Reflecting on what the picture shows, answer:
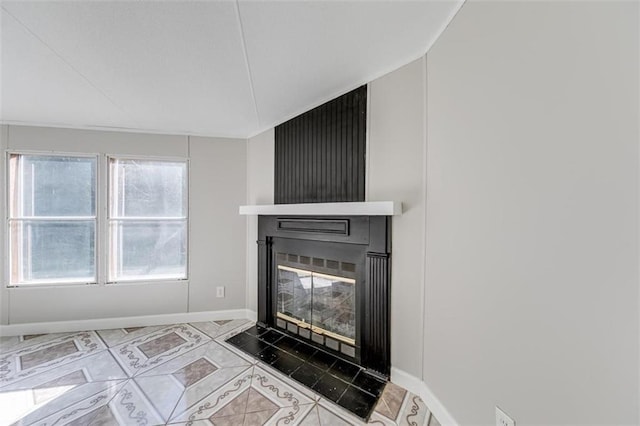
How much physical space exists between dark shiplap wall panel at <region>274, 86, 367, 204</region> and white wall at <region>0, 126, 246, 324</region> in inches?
30.3

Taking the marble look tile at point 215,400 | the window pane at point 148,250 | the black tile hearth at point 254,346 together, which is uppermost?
the window pane at point 148,250

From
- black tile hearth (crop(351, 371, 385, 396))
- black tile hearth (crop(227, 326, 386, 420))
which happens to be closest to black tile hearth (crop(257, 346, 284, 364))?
black tile hearth (crop(227, 326, 386, 420))

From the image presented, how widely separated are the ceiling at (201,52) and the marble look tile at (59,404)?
2179mm

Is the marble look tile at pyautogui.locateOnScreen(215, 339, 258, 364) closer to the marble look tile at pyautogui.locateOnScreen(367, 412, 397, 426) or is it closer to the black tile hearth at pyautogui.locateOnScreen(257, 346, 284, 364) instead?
the black tile hearth at pyautogui.locateOnScreen(257, 346, 284, 364)

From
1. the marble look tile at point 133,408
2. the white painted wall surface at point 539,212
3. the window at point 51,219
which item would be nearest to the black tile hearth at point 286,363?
the marble look tile at point 133,408

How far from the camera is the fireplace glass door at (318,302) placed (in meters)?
2.02

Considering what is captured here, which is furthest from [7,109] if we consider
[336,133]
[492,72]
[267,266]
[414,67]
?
[492,72]

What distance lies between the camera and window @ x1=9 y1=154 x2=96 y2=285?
2592 millimetres

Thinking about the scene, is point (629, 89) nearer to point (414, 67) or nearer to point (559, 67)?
point (559, 67)

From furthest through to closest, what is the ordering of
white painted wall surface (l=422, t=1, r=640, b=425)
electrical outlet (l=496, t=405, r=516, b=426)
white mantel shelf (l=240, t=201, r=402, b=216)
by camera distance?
white mantel shelf (l=240, t=201, r=402, b=216) < electrical outlet (l=496, t=405, r=516, b=426) < white painted wall surface (l=422, t=1, r=640, b=425)

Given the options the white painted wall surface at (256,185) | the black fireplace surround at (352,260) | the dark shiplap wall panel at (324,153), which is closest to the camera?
the black fireplace surround at (352,260)

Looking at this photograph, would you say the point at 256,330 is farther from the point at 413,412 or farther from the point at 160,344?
the point at 413,412

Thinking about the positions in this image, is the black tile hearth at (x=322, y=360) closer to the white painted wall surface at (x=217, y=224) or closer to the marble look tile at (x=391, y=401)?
the marble look tile at (x=391, y=401)

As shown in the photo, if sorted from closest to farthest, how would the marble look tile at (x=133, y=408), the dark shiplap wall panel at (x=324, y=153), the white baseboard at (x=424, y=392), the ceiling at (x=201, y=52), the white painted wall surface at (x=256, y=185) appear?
the ceiling at (x=201, y=52) < the white baseboard at (x=424, y=392) < the marble look tile at (x=133, y=408) < the dark shiplap wall panel at (x=324, y=153) < the white painted wall surface at (x=256, y=185)
